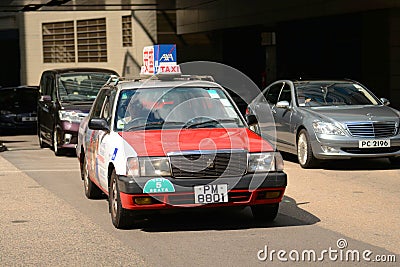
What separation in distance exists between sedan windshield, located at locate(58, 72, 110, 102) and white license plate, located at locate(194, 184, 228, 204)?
32.2ft

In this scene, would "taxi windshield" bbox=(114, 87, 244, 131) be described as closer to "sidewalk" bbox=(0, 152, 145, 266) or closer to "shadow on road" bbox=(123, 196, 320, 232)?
"shadow on road" bbox=(123, 196, 320, 232)

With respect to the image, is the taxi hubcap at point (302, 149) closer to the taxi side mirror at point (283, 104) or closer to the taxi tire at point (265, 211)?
the taxi side mirror at point (283, 104)

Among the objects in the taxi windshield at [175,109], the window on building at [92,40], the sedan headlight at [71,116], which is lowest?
the sedan headlight at [71,116]

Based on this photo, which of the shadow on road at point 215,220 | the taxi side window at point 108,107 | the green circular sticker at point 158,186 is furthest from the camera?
the taxi side window at point 108,107

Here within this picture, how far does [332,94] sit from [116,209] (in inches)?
280

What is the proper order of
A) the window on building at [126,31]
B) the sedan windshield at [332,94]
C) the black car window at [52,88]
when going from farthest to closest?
the window on building at [126,31], the black car window at [52,88], the sedan windshield at [332,94]

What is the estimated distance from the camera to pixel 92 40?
137 ft

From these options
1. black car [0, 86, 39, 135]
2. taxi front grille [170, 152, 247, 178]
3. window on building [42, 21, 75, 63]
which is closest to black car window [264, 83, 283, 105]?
taxi front grille [170, 152, 247, 178]

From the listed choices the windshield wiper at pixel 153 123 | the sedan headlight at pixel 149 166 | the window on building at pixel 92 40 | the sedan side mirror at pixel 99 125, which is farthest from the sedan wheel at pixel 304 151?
the window on building at pixel 92 40

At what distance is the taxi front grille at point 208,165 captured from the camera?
8.38 meters

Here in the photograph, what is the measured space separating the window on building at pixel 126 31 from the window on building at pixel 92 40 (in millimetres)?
1659

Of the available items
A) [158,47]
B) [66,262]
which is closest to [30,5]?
[158,47]

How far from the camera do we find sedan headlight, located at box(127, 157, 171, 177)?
27.5 ft

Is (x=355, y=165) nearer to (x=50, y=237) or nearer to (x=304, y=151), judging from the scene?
(x=304, y=151)
